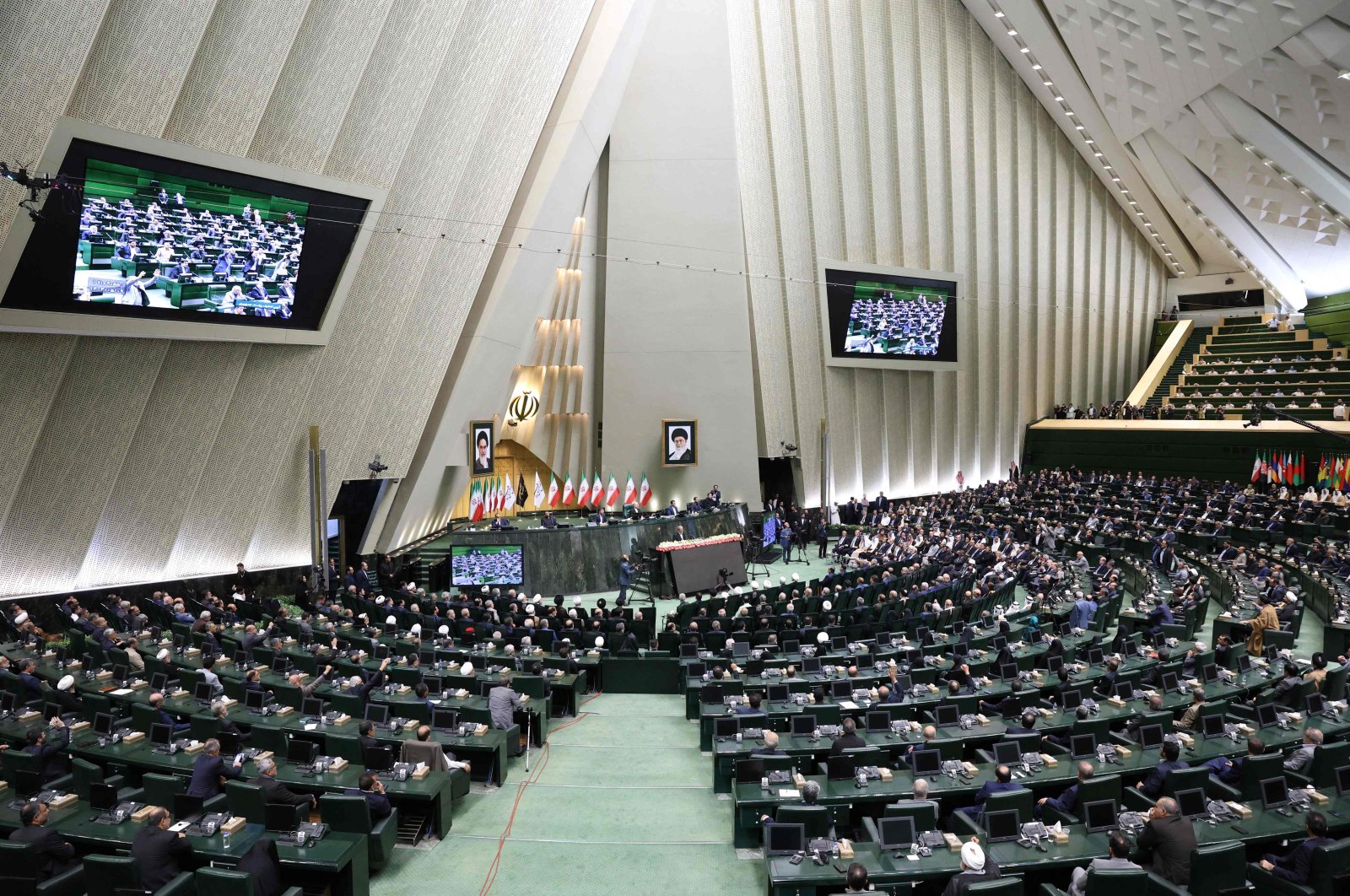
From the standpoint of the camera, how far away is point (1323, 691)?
10.5m

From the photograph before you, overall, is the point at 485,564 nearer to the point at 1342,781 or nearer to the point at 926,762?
the point at 926,762

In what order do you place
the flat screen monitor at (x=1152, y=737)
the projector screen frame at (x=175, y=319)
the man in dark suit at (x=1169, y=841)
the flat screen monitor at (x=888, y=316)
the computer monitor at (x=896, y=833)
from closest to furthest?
the man in dark suit at (x=1169, y=841)
the computer monitor at (x=896, y=833)
the flat screen monitor at (x=1152, y=737)
the projector screen frame at (x=175, y=319)
the flat screen monitor at (x=888, y=316)

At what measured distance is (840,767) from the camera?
830cm

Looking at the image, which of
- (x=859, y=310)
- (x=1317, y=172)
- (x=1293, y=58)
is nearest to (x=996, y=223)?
(x=859, y=310)

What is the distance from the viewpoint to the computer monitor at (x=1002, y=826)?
276 inches

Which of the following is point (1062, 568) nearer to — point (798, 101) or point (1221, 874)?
point (1221, 874)

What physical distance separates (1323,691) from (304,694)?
41.3 feet

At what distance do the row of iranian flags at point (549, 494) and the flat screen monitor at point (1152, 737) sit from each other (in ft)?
59.9

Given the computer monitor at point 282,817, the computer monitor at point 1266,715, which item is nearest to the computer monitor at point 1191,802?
the computer monitor at point 1266,715

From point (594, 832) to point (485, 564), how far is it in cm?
1345

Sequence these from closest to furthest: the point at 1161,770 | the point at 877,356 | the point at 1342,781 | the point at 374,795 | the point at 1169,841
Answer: the point at 1169,841 → the point at 1342,781 → the point at 374,795 → the point at 1161,770 → the point at 877,356

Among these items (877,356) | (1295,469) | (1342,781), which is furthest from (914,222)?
(1342,781)

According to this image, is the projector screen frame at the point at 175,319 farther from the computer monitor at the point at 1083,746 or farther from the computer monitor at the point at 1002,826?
the computer monitor at the point at 1083,746

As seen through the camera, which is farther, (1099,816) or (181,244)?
(181,244)
